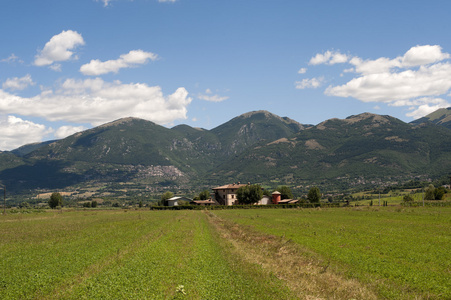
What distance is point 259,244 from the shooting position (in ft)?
114

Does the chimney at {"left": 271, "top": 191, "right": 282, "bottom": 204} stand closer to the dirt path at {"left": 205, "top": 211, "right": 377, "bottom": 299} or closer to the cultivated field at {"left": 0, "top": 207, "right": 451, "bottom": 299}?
the cultivated field at {"left": 0, "top": 207, "right": 451, "bottom": 299}

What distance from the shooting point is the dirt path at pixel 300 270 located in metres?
17.9

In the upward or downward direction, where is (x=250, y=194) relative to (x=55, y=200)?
downward

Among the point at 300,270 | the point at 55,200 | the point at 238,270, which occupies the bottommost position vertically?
the point at 55,200

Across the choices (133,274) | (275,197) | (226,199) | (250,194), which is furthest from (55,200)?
(133,274)

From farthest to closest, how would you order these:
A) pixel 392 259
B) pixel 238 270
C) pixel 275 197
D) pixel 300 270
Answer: pixel 275 197, pixel 392 259, pixel 238 270, pixel 300 270

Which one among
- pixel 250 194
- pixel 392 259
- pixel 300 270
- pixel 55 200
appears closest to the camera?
pixel 300 270

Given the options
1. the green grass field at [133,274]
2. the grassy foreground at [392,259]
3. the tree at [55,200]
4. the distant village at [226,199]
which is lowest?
the distant village at [226,199]

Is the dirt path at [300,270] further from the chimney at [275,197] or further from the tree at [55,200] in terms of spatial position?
the tree at [55,200]

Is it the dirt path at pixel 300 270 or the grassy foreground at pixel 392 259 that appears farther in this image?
the grassy foreground at pixel 392 259

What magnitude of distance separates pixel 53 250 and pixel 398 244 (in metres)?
36.3

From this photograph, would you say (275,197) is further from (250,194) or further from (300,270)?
(300,270)

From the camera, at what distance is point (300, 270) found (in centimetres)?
2300

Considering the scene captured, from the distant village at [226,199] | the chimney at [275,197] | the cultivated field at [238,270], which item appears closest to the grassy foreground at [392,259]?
the cultivated field at [238,270]
